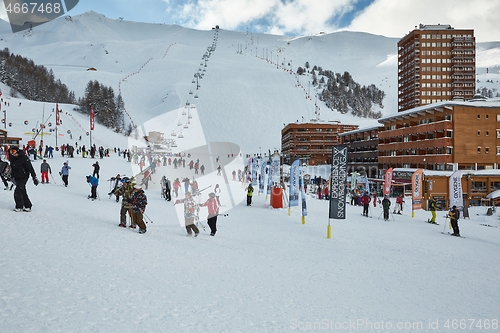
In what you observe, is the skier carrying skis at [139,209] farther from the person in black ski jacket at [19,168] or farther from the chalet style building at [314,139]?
the chalet style building at [314,139]

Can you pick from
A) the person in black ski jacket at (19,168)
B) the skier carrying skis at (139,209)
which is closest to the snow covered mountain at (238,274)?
the skier carrying skis at (139,209)

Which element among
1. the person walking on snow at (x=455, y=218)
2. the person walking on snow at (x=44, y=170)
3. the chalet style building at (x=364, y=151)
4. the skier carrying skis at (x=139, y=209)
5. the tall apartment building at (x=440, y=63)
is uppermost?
the tall apartment building at (x=440, y=63)

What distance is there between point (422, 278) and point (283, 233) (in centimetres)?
532

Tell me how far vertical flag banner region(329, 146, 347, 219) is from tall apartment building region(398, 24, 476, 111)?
8233 centimetres

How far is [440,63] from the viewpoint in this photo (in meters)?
84.2

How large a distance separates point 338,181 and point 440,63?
87.2 meters

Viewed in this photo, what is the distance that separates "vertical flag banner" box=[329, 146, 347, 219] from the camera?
13.0 meters

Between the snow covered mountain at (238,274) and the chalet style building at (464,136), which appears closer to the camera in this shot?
Answer: the snow covered mountain at (238,274)

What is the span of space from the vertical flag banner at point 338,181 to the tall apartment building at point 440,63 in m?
82.3

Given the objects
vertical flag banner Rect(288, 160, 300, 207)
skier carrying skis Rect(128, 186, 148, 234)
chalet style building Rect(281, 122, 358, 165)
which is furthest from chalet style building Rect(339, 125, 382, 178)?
skier carrying skis Rect(128, 186, 148, 234)

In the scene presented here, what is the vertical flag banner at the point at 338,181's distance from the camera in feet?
42.5

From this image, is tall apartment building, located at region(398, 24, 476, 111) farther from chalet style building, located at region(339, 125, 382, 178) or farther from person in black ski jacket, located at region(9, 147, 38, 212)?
person in black ski jacket, located at region(9, 147, 38, 212)

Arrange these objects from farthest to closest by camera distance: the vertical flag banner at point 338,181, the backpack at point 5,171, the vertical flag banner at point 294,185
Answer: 1. the vertical flag banner at point 294,185
2. the vertical flag banner at point 338,181
3. the backpack at point 5,171

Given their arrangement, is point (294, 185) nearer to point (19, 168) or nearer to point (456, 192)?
point (456, 192)
